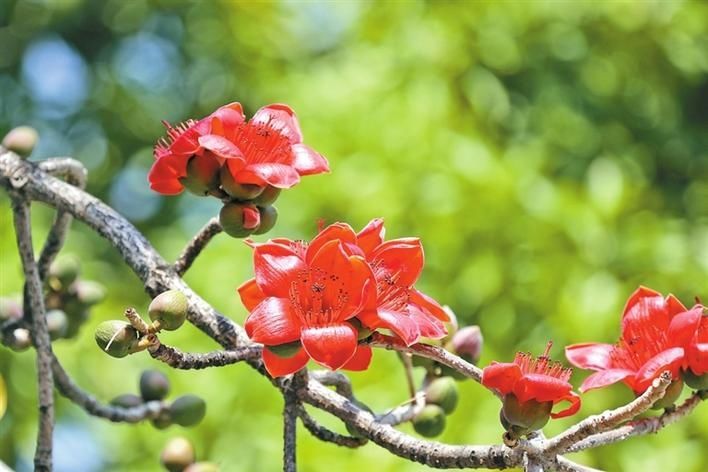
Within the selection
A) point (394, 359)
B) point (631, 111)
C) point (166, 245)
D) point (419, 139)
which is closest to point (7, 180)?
point (394, 359)

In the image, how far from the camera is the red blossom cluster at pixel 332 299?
0.72 metres

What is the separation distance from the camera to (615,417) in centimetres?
67

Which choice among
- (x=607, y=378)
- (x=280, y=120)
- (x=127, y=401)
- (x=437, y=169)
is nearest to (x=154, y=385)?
(x=127, y=401)

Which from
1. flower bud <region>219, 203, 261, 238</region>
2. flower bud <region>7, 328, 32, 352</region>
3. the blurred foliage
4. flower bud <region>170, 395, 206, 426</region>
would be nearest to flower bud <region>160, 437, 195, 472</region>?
flower bud <region>170, 395, 206, 426</region>

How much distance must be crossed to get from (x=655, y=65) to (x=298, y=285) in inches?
108

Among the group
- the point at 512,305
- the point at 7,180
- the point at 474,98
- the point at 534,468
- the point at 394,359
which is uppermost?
the point at 474,98

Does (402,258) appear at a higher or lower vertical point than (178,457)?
higher

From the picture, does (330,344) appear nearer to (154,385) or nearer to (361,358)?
(361,358)

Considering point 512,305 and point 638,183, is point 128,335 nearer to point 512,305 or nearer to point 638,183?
point 512,305

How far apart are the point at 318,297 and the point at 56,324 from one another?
0.49m

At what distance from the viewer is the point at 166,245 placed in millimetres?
2996

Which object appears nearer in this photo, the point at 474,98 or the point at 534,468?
the point at 534,468

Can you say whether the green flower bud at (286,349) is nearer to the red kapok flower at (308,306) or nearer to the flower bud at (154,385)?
the red kapok flower at (308,306)

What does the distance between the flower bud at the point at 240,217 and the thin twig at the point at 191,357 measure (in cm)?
11
